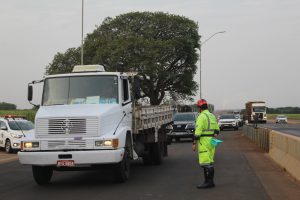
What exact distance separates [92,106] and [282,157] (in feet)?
21.3

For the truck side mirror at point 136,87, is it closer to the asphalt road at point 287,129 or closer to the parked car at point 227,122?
the asphalt road at point 287,129

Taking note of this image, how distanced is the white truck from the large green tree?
1828 inches

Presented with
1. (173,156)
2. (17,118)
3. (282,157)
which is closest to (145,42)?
(17,118)

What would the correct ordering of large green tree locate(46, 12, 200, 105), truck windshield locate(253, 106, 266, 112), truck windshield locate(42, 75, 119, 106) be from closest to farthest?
truck windshield locate(42, 75, 119, 106) < large green tree locate(46, 12, 200, 105) < truck windshield locate(253, 106, 266, 112)

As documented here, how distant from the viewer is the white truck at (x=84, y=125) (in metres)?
11.4

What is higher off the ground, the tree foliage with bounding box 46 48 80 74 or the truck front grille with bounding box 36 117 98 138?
the tree foliage with bounding box 46 48 80 74

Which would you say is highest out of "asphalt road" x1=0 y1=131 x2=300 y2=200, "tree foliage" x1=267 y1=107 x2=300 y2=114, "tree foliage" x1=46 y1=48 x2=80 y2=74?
"tree foliage" x1=46 y1=48 x2=80 y2=74

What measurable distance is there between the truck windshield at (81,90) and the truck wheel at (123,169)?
4.42 ft

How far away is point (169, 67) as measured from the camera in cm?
6412

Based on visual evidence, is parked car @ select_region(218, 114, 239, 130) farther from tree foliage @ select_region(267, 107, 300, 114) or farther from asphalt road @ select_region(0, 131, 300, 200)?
tree foliage @ select_region(267, 107, 300, 114)

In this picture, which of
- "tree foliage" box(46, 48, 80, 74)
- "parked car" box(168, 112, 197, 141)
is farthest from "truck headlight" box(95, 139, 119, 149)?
"tree foliage" box(46, 48, 80, 74)

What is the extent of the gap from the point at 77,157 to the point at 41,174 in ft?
4.67

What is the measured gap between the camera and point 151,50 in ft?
197

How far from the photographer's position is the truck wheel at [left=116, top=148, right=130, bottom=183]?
11961mm
